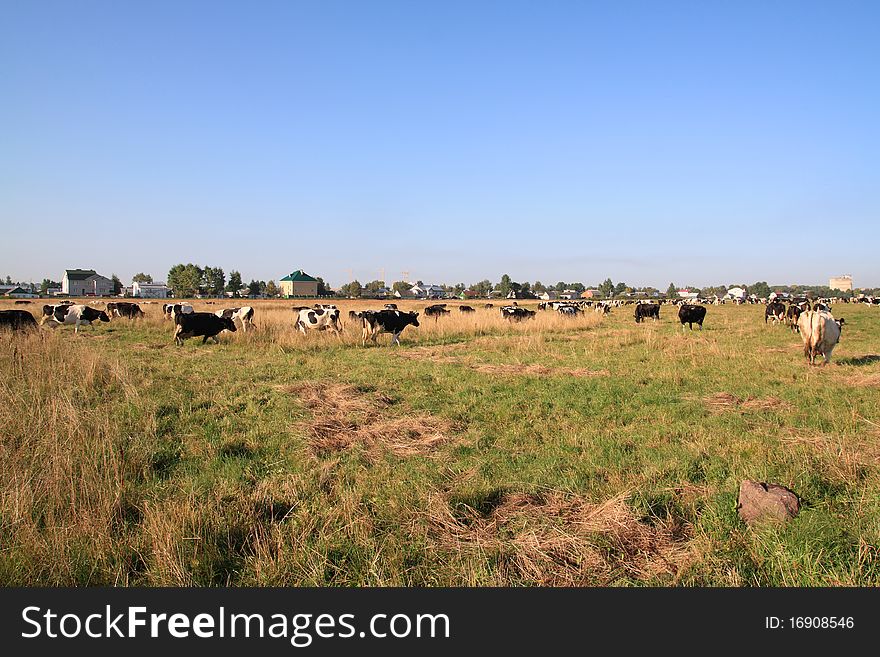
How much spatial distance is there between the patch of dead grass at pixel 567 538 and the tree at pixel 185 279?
11363 cm

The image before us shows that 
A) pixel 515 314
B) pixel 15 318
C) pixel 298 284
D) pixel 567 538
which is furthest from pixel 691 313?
pixel 298 284

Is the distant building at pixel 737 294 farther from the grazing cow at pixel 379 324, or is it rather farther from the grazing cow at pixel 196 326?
the grazing cow at pixel 196 326

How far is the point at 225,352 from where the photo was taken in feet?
51.3

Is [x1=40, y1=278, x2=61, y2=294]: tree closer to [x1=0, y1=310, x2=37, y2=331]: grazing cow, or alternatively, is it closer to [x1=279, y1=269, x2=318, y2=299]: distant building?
[x1=279, y1=269, x2=318, y2=299]: distant building

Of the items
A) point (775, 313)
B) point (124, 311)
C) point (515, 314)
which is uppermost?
point (124, 311)

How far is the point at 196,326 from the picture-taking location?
721 inches

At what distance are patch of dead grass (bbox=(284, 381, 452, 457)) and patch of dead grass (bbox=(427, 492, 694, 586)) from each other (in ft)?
6.24

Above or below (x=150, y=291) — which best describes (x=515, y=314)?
below

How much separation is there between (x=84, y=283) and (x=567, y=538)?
141 meters

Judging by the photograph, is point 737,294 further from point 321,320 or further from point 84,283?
point 84,283

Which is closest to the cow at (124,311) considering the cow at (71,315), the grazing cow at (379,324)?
the cow at (71,315)

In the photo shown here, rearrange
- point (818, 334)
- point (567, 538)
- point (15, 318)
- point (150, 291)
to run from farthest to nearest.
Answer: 1. point (150, 291)
2. point (15, 318)
3. point (818, 334)
4. point (567, 538)

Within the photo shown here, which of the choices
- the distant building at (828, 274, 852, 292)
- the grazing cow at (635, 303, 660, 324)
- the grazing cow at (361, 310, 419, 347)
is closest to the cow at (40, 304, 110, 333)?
the grazing cow at (361, 310, 419, 347)

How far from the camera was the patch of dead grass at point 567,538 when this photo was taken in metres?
3.25
